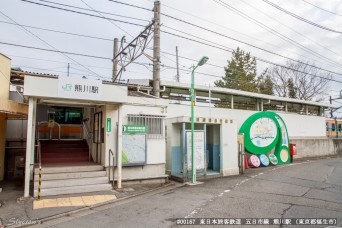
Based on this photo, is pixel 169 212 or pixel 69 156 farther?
pixel 69 156

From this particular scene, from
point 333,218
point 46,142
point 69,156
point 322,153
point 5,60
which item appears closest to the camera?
point 333,218

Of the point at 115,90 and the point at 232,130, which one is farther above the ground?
the point at 115,90

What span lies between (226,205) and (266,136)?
10.5 meters

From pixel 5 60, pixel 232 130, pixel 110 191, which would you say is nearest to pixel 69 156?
pixel 110 191

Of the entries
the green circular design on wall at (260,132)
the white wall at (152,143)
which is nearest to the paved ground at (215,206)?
the white wall at (152,143)

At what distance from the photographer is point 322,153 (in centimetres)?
2300

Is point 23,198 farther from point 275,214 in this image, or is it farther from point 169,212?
point 275,214

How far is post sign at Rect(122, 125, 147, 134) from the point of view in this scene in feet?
Answer: 35.6

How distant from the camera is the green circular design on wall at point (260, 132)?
1628 centimetres

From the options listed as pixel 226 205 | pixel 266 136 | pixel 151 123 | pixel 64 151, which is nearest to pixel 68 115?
pixel 64 151

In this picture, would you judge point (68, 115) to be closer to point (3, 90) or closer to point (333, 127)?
point (3, 90)

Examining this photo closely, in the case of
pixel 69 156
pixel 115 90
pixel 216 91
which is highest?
pixel 216 91

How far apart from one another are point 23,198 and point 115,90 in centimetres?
471

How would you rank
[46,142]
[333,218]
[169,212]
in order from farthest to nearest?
[46,142], [169,212], [333,218]
